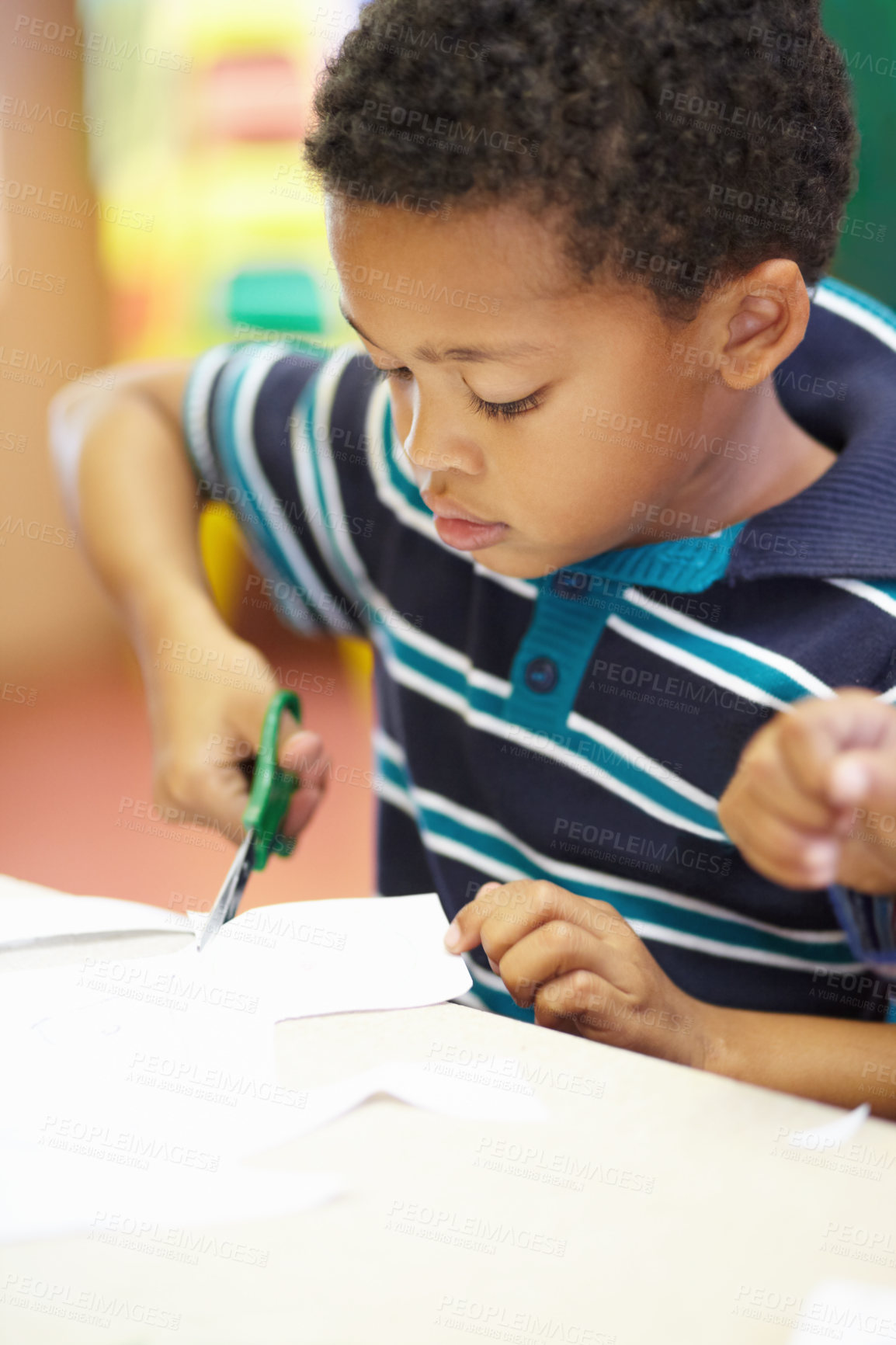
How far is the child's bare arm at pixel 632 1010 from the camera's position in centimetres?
44

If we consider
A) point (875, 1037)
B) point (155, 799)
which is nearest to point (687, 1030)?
point (875, 1037)

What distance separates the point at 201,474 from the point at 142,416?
0.05 metres

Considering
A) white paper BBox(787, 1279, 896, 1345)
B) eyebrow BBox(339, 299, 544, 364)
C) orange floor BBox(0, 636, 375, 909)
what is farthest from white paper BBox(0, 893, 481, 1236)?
orange floor BBox(0, 636, 375, 909)

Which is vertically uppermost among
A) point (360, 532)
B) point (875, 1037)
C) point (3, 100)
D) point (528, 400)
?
point (3, 100)

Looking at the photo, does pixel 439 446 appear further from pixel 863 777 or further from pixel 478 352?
pixel 863 777

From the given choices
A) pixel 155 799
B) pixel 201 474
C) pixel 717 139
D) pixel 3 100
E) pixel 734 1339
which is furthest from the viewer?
pixel 3 100

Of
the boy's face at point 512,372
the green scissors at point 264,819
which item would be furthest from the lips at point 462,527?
the green scissors at point 264,819

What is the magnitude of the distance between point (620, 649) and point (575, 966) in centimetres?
18

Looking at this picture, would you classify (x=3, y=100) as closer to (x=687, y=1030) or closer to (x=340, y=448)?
(x=340, y=448)

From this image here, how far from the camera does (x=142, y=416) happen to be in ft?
2.38

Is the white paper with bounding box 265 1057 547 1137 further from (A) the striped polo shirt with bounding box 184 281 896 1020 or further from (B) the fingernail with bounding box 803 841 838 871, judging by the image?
(A) the striped polo shirt with bounding box 184 281 896 1020

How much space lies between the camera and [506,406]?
17.4 inches

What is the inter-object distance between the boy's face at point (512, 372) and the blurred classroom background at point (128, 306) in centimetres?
76

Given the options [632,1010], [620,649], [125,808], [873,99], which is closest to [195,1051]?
[632,1010]
